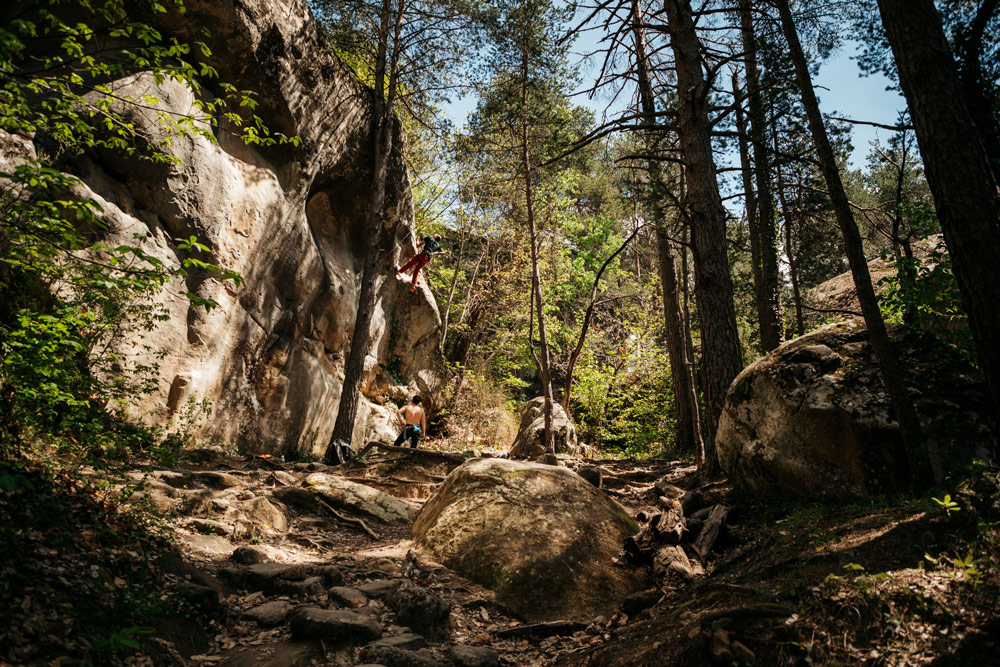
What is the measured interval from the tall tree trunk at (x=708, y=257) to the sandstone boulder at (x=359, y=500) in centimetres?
432

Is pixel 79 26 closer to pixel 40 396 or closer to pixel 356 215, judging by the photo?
pixel 40 396

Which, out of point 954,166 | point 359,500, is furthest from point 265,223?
point 954,166

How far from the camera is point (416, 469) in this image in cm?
997

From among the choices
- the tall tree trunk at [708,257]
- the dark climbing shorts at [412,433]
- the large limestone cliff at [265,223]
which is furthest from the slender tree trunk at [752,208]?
the large limestone cliff at [265,223]

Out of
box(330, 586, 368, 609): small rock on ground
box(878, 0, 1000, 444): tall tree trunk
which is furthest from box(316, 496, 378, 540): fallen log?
box(878, 0, 1000, 444): tall tree trunk

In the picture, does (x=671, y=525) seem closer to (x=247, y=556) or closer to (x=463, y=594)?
(x=463, y=594)

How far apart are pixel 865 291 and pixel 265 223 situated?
10.5 metres

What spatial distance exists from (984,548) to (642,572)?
285 cm

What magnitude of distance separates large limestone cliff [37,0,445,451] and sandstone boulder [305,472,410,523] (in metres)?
3.12

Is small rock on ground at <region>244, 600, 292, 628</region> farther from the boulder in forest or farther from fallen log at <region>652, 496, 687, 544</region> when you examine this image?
the boulder in forest

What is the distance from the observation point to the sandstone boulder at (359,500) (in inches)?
291

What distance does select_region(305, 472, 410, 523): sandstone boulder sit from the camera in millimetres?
7391

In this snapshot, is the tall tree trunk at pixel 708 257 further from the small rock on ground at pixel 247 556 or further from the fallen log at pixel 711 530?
the small rock on ground at pixel 247 556

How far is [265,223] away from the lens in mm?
11344
